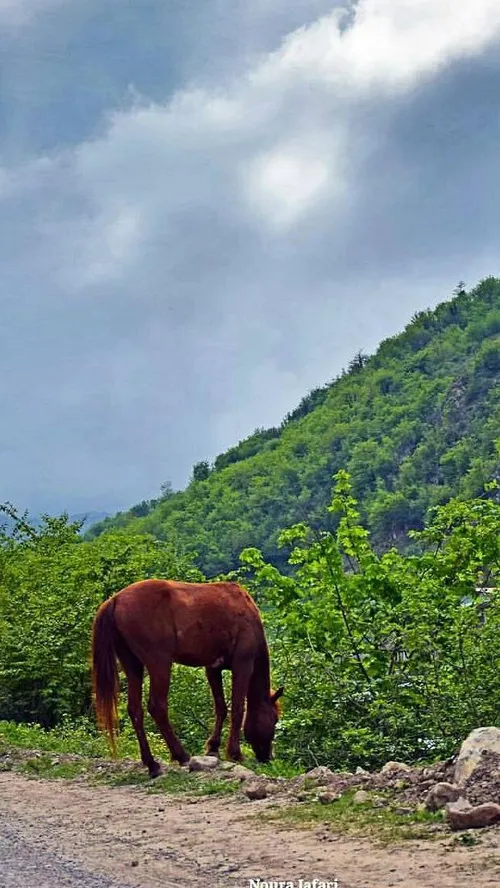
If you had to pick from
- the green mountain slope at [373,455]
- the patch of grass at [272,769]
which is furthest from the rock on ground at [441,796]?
the green mountain slope at [373,455]

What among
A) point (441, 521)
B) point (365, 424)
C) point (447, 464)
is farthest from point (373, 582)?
point (365, 424)

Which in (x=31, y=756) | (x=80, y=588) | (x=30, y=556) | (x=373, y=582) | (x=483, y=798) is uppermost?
(x=30, y=556)

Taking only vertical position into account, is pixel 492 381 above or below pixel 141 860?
above

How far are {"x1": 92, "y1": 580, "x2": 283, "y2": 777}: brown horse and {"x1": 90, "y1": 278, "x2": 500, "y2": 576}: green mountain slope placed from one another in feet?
257

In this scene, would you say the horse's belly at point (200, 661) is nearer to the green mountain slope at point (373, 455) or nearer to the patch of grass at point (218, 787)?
the patch of grass at point (218, 787)

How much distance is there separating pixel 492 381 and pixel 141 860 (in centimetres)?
11851

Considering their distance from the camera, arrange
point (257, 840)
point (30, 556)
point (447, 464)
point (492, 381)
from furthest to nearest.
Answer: point (492, 381) < point (447, 464) < point (30, 556) < point (257, 840)

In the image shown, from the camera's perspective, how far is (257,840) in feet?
23.5

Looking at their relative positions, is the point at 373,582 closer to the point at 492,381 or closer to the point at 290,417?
the point at 492,381

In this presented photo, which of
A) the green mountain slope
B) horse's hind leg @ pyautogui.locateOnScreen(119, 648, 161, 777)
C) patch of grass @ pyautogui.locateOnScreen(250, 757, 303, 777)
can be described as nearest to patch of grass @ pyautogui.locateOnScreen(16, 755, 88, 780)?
horse's hind leg @ pyautogui.locateOnScreen(119, 648, 161, 777)

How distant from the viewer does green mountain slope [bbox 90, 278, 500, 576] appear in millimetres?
98750

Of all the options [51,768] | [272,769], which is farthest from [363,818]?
[51,768]

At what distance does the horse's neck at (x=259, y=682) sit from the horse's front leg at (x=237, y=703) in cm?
45

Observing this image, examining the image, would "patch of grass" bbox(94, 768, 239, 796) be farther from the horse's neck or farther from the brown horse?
the horse's neck
